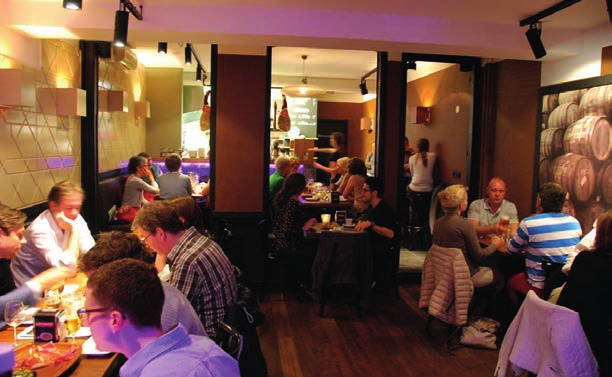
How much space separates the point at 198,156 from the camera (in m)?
9.26

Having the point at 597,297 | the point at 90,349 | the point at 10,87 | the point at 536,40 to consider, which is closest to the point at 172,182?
the point at 10,87

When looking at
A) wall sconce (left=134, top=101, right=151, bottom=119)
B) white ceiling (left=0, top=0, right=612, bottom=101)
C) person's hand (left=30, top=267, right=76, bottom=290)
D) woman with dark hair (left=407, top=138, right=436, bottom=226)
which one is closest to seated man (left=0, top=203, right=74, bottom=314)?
person's hand (left=30, top=267, right=76, bottom=290)

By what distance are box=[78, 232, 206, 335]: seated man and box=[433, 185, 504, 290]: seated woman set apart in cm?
257

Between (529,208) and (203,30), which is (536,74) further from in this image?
(203,30)

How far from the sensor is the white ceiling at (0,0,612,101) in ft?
13.8

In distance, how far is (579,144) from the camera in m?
4.72

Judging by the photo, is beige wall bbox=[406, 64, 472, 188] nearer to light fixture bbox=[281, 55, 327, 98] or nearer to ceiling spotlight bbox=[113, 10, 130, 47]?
light fixture bbox=[281, 55, 327, 98]

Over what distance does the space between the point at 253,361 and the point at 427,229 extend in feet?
20.3

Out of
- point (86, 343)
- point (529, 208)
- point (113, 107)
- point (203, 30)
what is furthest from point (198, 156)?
point (86, 343)

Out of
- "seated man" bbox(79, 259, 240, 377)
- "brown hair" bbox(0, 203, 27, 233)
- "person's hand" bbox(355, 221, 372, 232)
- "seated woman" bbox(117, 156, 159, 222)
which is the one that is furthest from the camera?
"seated woman" bbox(117, 156, 159, 222)

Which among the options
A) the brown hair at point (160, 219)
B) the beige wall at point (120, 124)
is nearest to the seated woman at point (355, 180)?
the beige wall at point (120, 124)

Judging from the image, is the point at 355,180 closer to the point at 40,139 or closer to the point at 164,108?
the point at 40,139

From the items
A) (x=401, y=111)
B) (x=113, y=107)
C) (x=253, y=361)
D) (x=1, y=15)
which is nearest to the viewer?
(x=253, y=361)

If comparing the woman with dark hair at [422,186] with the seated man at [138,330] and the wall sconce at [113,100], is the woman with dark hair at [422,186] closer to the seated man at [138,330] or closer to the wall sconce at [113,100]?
the wall sconce at [113,100]
